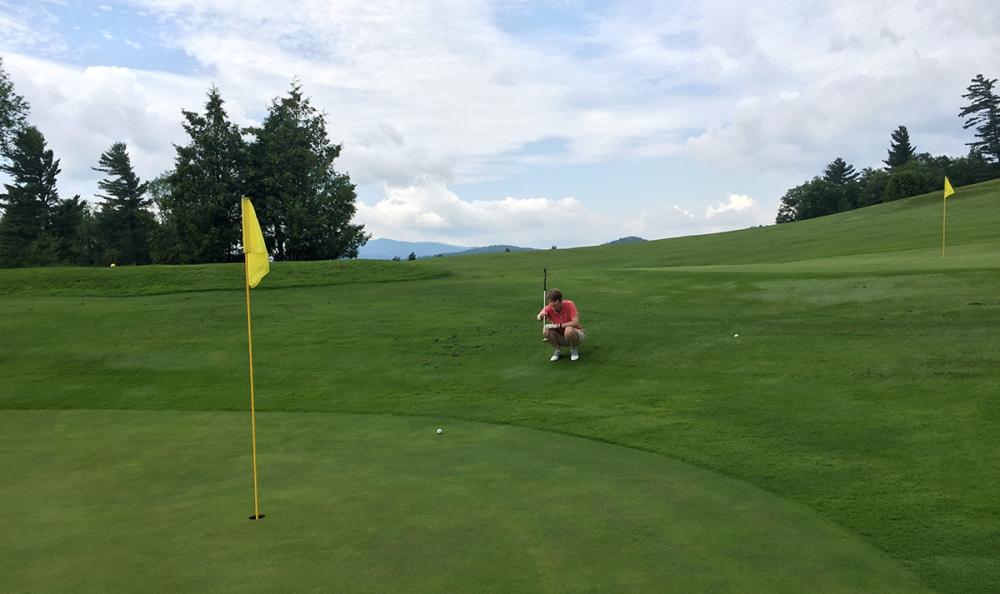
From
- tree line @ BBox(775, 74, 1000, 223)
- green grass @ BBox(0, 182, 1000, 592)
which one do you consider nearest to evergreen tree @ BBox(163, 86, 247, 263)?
green grass @ BBox(0, 182, 1000, 592)

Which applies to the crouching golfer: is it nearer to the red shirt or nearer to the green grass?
the red shirt

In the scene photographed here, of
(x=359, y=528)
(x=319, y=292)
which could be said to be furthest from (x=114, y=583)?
(x=319, y=292)

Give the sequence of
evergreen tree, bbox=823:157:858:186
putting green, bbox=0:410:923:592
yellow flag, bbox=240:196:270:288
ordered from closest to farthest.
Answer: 1. putting green, bbox=0:410:923:592
2. yellow flag, bbox=240:196:270:288
3. evergreen tree, bbox=823:157:858:186

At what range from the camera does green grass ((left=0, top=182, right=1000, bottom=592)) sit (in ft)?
19.2

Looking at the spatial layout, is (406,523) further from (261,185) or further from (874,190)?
(874,190)

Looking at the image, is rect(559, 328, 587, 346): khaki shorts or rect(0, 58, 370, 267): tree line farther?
rect(0, 58, 370, 267): tree line

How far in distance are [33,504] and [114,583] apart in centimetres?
238

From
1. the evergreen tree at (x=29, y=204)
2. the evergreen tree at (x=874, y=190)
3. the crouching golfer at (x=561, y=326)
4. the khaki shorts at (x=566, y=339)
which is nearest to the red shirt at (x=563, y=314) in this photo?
the crouching golfer at (x=561, y=326)

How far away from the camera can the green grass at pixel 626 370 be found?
19.2 ft

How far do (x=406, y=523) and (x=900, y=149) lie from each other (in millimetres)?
129543

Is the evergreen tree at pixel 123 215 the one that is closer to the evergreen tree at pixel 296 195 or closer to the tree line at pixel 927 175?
the evergreen tree at pixel 296 195

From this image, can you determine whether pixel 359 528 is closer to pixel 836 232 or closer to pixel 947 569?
pixel 947 569

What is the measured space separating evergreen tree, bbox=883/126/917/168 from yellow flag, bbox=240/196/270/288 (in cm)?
12617

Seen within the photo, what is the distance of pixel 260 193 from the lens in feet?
144
